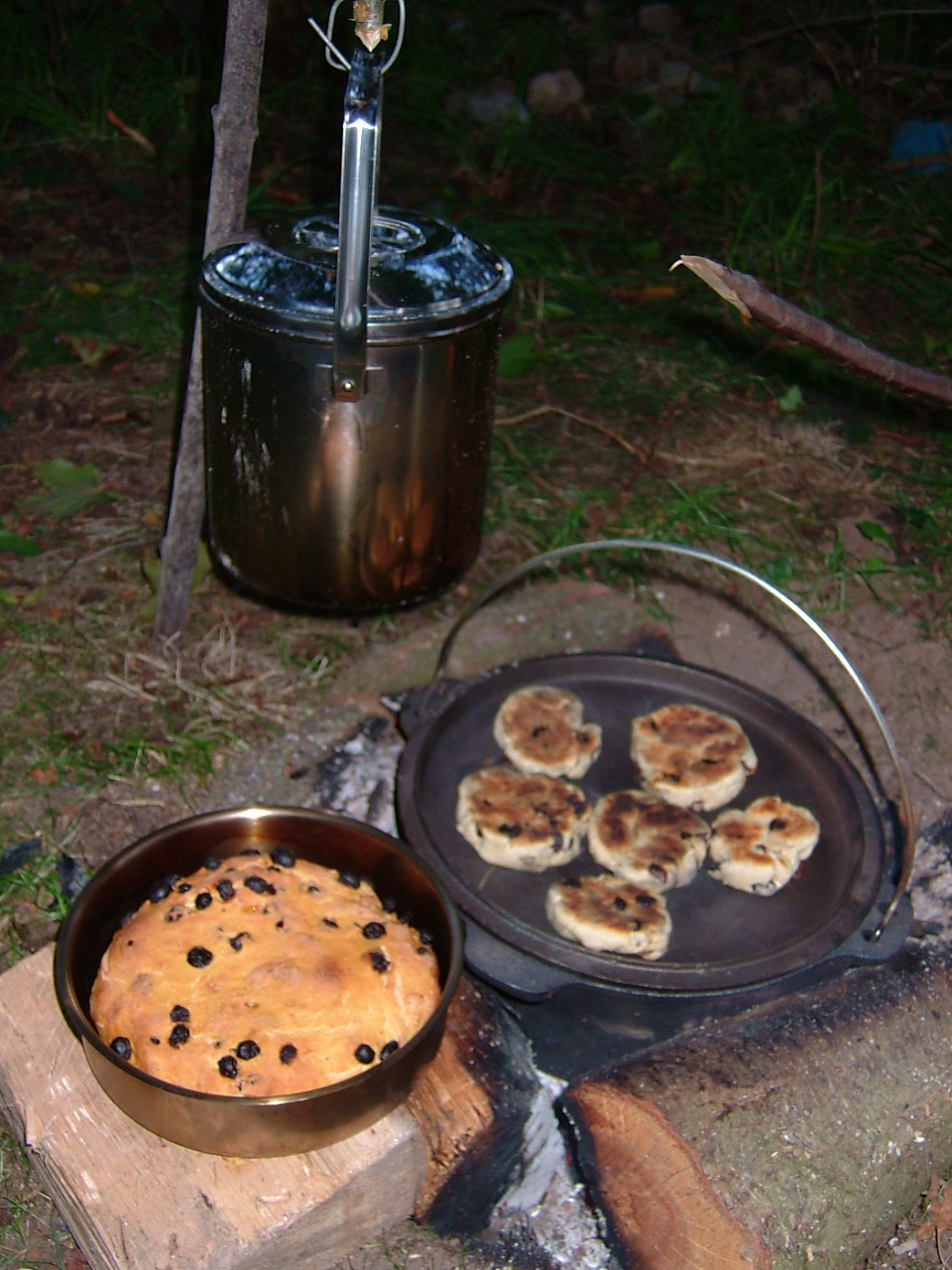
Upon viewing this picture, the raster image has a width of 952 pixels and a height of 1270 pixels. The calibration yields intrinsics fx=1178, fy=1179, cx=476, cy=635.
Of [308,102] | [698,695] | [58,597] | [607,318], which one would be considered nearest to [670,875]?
[698,695]

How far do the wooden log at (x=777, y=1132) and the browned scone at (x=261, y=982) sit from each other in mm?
390

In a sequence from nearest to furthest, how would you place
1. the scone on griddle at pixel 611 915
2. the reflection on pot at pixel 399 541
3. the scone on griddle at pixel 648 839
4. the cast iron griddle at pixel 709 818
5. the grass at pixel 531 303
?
the reflection on pot at pixel 399 541, the cast iron griddle at pixel 709 818, the scone on griddle at pixel 611 915, the scone on griddle at pixel 648 839, the grass at pixel 531 303

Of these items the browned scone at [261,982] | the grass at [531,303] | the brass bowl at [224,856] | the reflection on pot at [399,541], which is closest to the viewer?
the brass bowl at [224,856]

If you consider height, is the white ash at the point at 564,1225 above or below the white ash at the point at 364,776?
below

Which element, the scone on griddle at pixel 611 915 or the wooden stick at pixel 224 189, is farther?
the wooden stick at pixel 224 189

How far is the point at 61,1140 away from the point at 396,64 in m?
5.98

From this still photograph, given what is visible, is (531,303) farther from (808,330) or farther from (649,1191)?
(649,1191)

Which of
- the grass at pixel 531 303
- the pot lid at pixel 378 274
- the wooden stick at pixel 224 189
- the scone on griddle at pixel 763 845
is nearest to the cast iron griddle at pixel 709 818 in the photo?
the scone on griddle at pixel 763 845

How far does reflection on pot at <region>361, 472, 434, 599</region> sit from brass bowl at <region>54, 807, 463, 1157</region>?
1.56ft

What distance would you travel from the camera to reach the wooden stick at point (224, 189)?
2.42 m

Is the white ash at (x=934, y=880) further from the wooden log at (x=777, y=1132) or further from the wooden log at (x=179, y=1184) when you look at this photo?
the wooden log at (x=179, y=1184)

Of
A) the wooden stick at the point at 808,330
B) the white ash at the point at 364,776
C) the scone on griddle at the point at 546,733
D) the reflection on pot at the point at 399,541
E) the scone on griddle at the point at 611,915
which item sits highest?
the wooden stick at the point at 808,330

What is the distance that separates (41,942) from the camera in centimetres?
252

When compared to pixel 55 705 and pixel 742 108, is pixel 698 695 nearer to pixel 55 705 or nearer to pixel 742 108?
pixel 55 705
